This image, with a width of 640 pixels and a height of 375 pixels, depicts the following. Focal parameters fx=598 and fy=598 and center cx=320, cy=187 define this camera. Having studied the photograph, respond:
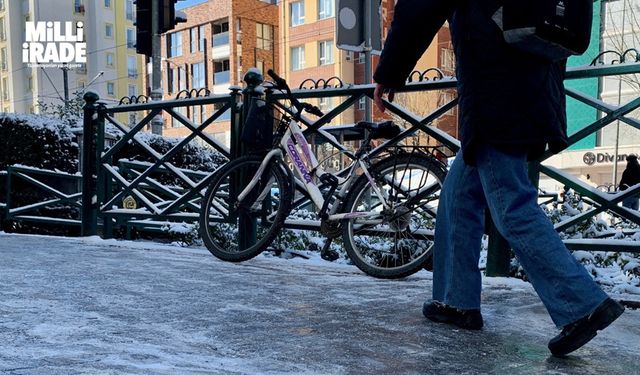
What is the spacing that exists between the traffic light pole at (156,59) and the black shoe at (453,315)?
18.2 ft

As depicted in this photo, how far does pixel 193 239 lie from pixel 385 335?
12.2 ft

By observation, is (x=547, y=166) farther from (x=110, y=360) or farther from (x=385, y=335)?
(x=110, y=360)

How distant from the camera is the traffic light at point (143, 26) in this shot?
27.1 feet

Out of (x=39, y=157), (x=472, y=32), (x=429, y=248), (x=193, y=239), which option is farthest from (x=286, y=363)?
(x=39, y=157)

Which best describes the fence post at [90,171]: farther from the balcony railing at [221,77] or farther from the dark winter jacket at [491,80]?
the balcony railing at [221,77]

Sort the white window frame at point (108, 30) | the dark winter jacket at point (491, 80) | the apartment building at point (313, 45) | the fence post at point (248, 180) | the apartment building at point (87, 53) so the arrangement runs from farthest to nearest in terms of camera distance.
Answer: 1. the white window frame at point (108, 30)
2. the apartment building at point (87, 53)
3. the apartment building at point (313, 45)
4. the fence post at point (248, 180)
5. the dark winter jacket at point (491, 80)

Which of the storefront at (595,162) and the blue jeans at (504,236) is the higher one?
the storefront at (595,162)

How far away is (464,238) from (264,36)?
140 feet

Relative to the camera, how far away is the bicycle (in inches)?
141

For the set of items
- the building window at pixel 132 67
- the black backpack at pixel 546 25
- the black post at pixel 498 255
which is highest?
the building window at pixel 132 67

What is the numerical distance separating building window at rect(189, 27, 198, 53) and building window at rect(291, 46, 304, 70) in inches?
417

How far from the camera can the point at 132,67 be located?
66.0 metres

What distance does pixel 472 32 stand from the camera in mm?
2086

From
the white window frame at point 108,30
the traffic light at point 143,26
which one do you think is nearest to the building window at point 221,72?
the white window frame at point 108,30
